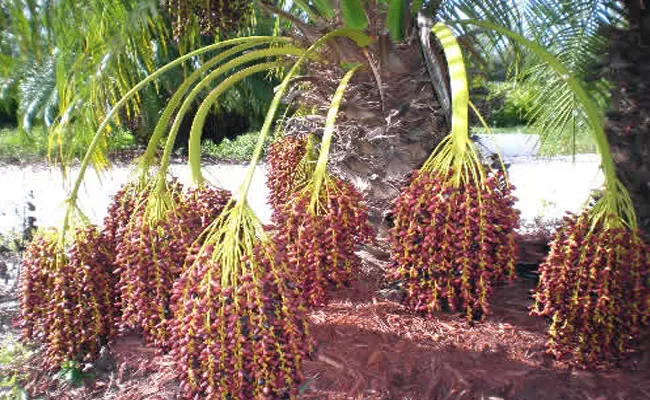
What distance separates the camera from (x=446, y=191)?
1.54 m

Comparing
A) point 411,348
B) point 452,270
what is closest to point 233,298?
point 452,270

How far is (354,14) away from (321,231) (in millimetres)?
823

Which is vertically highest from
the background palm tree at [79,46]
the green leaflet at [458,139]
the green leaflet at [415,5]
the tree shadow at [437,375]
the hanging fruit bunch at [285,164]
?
the green leaflet at [415,5]

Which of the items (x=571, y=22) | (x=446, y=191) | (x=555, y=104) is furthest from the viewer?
(x=555, y=104)

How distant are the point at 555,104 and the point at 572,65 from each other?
270 mm

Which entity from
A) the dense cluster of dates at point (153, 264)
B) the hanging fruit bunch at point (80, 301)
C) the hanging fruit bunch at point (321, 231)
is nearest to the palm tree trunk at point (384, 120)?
the hanging fruit bunch at point (321, 231)

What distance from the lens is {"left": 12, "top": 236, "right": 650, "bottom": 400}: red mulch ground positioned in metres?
2.28

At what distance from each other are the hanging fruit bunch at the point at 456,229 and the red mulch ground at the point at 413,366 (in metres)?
0.57

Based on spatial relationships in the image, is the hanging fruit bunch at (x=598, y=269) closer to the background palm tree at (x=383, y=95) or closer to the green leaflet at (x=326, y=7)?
the background palm tree at (x=383, y=95)

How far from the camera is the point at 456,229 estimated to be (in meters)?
1.53

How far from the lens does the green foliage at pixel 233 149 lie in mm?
15273

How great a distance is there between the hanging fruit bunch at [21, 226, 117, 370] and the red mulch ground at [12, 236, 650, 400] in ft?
1.39

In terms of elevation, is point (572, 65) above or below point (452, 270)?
above

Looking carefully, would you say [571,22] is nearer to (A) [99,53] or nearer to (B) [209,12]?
(B) [209,12]
